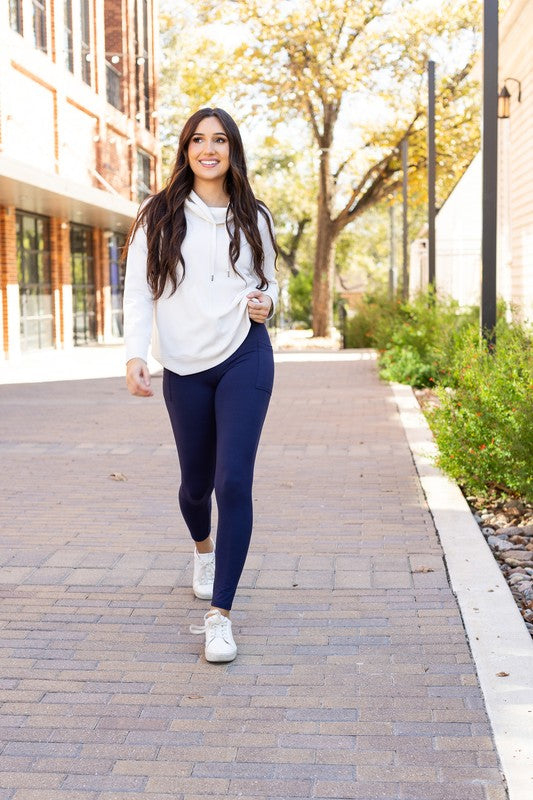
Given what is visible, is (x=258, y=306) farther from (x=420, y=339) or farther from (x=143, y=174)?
(x=143, y=174)

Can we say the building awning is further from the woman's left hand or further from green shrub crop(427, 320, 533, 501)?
the woman's left hand

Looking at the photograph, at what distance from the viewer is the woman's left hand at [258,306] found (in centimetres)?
426

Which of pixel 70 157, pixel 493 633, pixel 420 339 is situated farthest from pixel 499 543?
pixel 70 157

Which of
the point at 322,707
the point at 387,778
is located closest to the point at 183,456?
the point at 322,707

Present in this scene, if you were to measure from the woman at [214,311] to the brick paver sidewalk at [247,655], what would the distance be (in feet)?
1.21

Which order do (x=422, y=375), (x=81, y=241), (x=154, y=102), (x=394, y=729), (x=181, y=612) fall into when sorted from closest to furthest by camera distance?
(x=394, y=729), (x=181, y=612), (x=422, y=375), (x=81, y=241), (x=154, y=102)

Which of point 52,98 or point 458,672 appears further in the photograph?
point 52,98

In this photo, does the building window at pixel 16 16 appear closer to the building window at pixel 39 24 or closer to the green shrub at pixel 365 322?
the building window at pixel 39 24

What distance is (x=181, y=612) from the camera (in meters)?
4.80

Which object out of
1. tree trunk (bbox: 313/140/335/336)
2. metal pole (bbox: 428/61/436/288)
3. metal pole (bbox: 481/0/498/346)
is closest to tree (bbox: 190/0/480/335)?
tree trunk (bbox: 313/140/335/336)

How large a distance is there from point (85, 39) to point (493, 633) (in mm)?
26551

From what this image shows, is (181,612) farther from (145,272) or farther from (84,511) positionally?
(84,511)

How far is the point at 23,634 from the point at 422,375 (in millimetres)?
10876

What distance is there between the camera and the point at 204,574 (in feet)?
16.3
